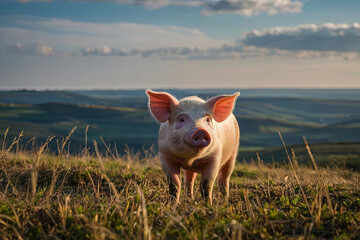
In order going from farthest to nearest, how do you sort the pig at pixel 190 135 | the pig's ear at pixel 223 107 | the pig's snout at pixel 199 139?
1. the pig's ear at pixel 223 107
2. the pig at pixel 190 135
3. the pig's snout at pixel 199 139

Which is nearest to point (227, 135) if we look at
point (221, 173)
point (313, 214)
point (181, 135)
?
point (221, 173)

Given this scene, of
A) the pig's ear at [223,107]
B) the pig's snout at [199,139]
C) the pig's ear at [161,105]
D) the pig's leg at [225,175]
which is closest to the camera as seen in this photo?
the pig's snout at [199,139]

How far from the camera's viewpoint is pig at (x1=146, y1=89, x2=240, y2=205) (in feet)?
16.8

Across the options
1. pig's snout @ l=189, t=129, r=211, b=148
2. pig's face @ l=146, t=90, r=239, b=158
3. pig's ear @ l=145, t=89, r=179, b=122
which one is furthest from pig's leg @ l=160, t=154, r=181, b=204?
pig's snout @ l=189, t=129, r=211, b=148

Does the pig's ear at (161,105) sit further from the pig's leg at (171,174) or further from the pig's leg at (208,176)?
the pig's leg at (208,176)

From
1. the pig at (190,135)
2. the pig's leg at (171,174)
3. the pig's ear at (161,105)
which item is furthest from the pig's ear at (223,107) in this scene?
the pig's leg at (171,174)

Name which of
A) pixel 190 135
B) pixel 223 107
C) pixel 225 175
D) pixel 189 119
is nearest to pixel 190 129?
pixel 190 135

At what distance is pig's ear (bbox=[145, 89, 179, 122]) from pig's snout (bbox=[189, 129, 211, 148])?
2.51 feet

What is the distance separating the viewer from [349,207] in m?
4.94

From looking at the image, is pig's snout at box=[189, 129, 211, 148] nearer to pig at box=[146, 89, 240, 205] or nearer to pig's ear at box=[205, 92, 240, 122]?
pig at box=[146, 89, 240, 205]

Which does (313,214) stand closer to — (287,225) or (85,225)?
(287,225)

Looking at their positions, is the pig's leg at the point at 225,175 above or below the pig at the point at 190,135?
below

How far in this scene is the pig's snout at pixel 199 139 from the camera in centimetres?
498

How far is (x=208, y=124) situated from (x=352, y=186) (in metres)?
2.45
